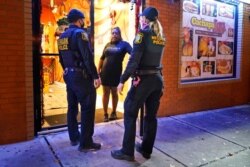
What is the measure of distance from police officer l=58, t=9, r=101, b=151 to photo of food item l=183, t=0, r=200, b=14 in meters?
3.25

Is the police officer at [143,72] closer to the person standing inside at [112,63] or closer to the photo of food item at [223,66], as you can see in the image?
the person standing inside at [112,63]

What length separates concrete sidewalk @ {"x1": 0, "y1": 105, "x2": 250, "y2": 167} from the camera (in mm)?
3705

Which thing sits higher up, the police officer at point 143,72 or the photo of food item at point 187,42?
the photo of food item at point 187,42

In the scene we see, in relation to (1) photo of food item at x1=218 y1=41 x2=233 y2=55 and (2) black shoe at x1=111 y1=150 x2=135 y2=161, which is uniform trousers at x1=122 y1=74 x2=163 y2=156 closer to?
(2) black shoe at x1=111 y1=150 x2=135 y2=161

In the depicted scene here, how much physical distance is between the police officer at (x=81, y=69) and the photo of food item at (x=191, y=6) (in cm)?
325

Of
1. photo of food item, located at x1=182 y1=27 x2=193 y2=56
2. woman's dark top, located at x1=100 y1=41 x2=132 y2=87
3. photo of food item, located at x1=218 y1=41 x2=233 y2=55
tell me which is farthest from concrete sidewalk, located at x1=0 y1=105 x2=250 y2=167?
photo of food item, located at x1=218 y1=41 x2=233 y2=55

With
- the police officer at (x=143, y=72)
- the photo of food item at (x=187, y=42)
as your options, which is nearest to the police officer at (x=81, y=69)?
the police officer at (x=143, y=72)

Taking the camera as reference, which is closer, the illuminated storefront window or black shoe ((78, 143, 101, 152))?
black shoe ((78, 143, 101, 152))

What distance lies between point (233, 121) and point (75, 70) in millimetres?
4001

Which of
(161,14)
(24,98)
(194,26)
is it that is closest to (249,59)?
(194,26)

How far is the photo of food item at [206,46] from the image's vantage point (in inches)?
267

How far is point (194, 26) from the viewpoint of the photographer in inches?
258

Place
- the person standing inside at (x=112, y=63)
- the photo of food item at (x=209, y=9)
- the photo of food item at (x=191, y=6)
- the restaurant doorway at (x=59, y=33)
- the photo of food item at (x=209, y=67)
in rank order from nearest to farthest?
the restaurant doorway at (x=59, y=33), the person standing inside at (x=112, y=63), the photo of food item at (x=191, y=6), the photo of food item at (x=209, y=9), the photo of food item at (x=209, y=67)

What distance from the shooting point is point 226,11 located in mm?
7332
